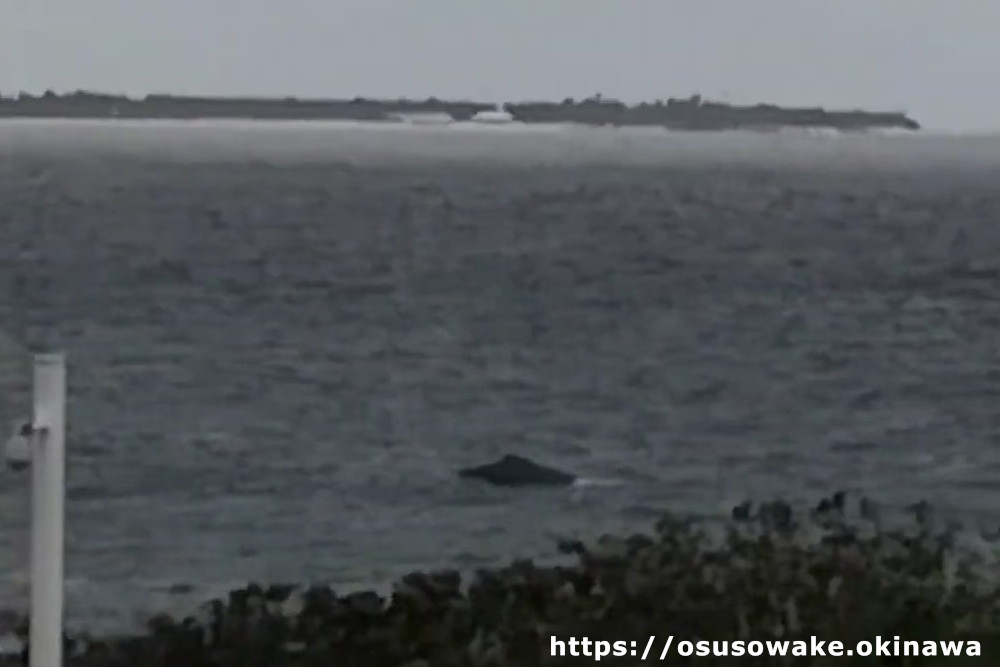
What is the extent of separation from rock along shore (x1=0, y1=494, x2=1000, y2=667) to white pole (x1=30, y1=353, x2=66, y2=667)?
1437mm

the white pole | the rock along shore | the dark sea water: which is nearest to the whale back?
the dark sea water

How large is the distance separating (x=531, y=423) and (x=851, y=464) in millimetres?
4919

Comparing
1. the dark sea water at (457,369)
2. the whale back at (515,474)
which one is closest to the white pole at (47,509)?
the dark sea water at (457,369)

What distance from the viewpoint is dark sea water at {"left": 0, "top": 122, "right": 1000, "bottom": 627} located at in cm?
1897

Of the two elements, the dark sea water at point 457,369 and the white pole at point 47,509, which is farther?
the dark sea water at point 457,369

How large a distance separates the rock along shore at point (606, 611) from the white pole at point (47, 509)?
1437mm

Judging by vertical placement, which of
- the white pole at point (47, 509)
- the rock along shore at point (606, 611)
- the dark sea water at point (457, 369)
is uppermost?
the white pole at point (47, 509)

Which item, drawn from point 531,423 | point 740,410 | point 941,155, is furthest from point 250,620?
point 941,155

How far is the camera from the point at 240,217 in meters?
76.1

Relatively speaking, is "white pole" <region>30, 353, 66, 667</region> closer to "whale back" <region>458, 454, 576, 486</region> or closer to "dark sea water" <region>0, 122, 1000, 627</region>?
"dark sea water" <region>0, 122, 1000, 627</region>

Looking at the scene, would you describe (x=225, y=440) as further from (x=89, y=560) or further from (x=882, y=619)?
(x=882, y=619)

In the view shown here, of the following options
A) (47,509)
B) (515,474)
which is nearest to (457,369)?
(515,474)

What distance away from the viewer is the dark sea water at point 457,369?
747 inches

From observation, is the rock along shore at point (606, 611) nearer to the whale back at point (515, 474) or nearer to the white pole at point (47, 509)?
the white pole at point (47, 509)
